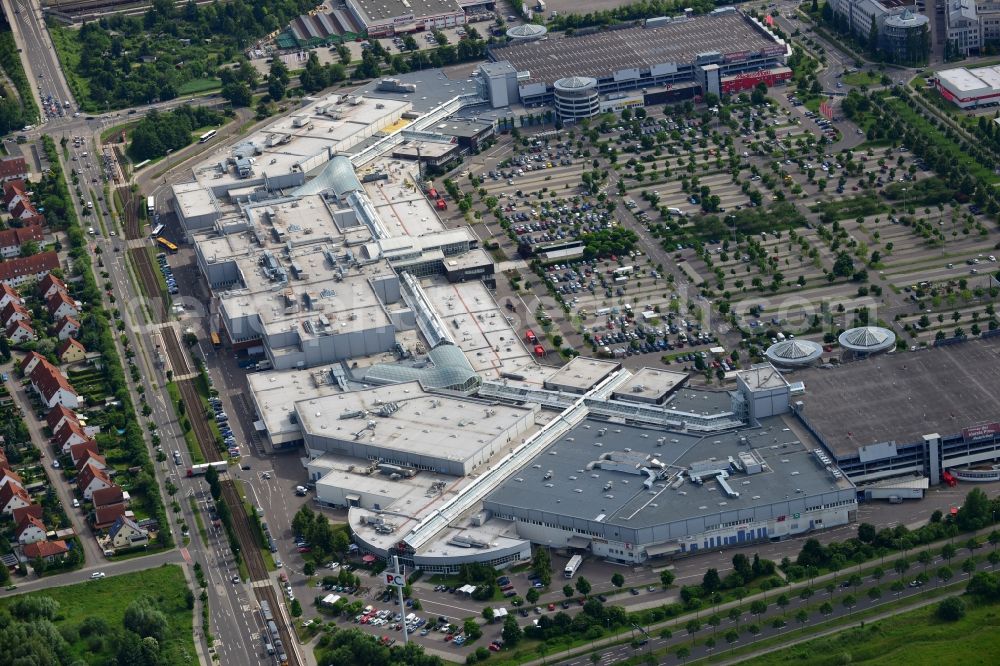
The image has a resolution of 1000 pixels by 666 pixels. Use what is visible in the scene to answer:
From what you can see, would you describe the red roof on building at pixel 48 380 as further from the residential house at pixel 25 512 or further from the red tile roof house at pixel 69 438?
the residential house at pixel 25 512

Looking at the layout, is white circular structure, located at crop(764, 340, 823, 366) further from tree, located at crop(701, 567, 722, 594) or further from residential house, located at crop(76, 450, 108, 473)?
residential house, located at crop(76, 450, 108, 473)

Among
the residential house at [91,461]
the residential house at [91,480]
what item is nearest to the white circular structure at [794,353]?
the residential house at [91,480]

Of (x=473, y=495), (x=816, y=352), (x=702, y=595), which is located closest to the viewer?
(x=702, y=595)

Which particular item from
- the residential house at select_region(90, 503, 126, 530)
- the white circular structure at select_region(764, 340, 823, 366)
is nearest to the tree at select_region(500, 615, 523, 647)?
the residential house at select_region(90, 503, 126, 530)

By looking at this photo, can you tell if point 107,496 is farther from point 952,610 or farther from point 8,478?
point 952,610

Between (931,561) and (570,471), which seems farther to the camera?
(570,471)

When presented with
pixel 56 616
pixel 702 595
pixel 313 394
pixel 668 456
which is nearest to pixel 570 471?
pixel 668 456

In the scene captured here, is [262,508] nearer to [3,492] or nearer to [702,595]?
[3,492]
